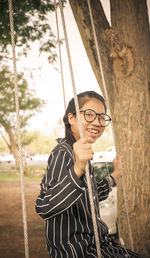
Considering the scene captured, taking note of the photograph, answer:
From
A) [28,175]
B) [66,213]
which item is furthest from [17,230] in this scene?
[28,175]

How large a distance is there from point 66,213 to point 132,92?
1.38m

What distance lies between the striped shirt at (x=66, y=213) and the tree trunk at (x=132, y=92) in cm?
79

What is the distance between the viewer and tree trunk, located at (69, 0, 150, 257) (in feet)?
6.18

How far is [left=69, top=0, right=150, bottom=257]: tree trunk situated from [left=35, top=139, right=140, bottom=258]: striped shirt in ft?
2.59

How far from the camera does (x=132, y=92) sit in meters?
1.94

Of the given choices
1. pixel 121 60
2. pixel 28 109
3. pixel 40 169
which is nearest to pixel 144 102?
pixel 121 60

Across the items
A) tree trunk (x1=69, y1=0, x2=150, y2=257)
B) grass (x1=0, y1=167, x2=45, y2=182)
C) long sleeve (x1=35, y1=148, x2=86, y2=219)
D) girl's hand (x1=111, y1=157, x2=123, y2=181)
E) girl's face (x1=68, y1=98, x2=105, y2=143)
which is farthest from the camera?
grass (x1=0, y1=167, x2=45, y2=182)

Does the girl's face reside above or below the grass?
above

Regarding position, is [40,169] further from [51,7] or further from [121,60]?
[121,60]

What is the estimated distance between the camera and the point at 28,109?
46.5 ft

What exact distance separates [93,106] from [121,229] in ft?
4.98

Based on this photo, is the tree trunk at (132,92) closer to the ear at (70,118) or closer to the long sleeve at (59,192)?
the ear at (70,118)

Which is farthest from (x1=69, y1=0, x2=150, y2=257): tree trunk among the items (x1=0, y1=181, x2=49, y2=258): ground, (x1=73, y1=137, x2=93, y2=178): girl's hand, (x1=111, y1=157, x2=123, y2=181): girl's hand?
(x1=0, y1=181, x2=49, y2=258): ground

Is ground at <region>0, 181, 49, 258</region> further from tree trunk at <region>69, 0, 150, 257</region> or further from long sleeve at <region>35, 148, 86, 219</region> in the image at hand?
long sleeve at <region>35, 148, 86, 219</region>
